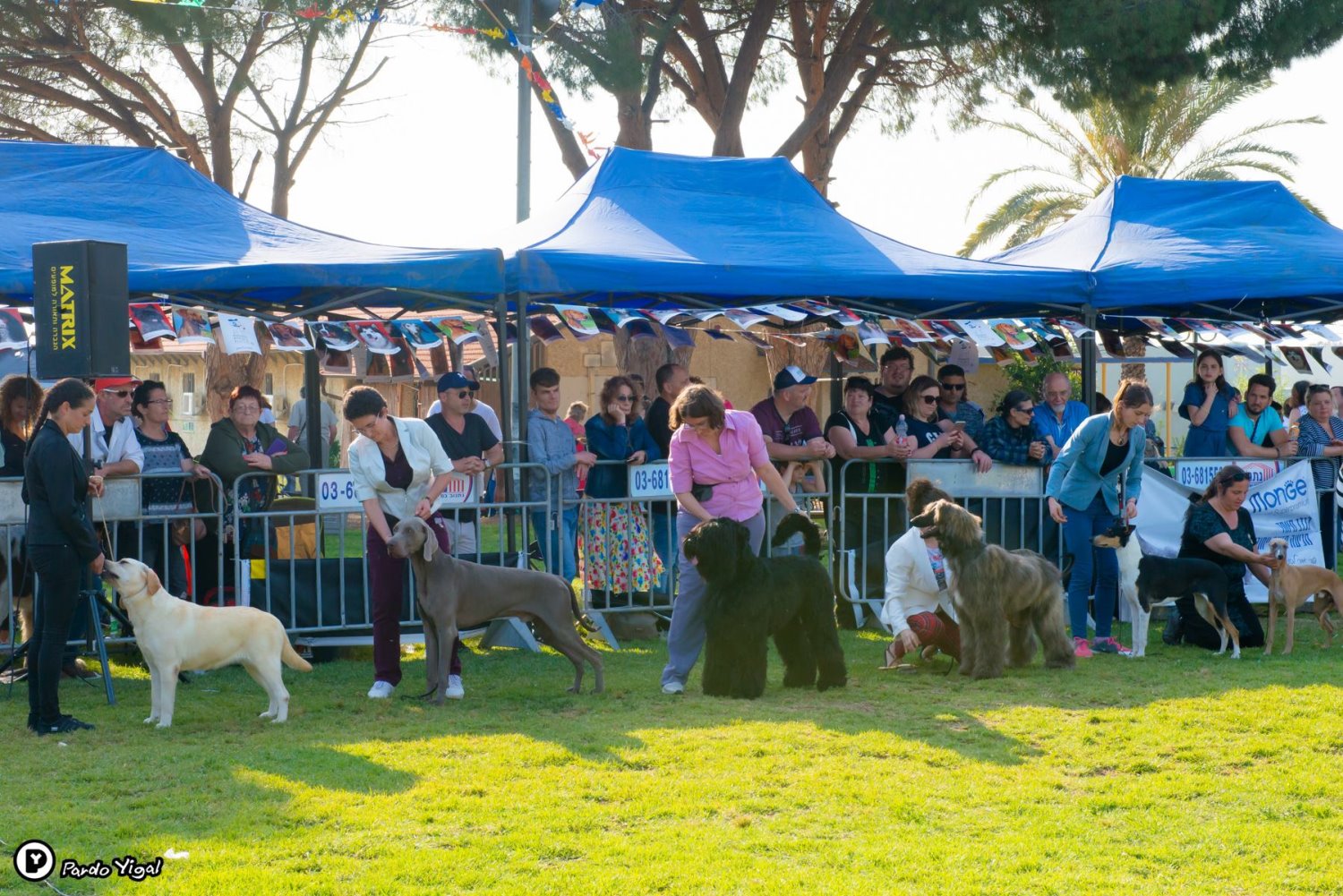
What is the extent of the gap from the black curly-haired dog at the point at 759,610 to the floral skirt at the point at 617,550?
2248mm

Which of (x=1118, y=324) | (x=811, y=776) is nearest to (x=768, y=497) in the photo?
(x=811, y=776)

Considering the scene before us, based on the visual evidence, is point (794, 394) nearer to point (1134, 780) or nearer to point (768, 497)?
point (768, 497)

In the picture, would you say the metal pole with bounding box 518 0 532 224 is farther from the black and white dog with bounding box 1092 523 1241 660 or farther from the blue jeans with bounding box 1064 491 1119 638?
the black and white dog with bounding box 1092 523 1241 660

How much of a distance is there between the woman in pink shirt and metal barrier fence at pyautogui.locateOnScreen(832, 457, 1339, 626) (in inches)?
110

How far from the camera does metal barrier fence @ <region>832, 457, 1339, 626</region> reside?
1034 cm

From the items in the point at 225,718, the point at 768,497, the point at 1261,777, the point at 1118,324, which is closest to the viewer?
the point at 1261,777

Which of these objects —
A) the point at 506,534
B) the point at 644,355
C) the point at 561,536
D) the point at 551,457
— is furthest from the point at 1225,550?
the point at 644,355

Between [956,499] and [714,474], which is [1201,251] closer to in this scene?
[956,499]

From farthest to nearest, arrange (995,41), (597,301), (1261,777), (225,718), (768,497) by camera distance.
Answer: (995,41), (597,301), (768,497), (225,718), (1261,777)

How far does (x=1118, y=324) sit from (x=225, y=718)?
385 inches

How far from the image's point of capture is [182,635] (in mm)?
6938

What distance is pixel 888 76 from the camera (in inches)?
775

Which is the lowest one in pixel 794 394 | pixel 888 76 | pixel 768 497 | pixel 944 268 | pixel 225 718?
pixel 225 718

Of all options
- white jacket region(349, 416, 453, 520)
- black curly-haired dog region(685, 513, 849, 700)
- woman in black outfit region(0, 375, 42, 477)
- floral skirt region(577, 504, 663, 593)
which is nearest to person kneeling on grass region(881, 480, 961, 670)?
black curly-haired dog region(685, 513, 849, 700)
